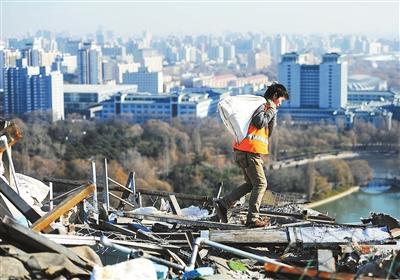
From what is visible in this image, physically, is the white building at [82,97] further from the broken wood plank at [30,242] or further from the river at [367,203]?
the broken wood plank at [30,242]

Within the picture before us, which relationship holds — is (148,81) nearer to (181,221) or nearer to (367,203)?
(367,203)

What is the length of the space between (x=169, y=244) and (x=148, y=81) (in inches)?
1314

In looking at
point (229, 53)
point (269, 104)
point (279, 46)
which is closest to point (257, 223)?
point (269, 104)

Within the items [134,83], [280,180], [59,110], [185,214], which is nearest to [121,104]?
[59,110]

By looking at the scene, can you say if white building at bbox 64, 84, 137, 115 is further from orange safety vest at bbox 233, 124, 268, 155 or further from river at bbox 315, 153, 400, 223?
orange safety vest at bbox 233, 124, 268, 155

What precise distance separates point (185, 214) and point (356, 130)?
18.0 meters

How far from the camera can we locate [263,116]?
2.05 m

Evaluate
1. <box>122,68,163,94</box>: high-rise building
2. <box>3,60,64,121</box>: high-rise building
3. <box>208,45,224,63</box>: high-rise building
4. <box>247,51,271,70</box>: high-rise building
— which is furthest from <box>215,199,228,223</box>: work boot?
<box>208,45,224,63</box>: high-rise building

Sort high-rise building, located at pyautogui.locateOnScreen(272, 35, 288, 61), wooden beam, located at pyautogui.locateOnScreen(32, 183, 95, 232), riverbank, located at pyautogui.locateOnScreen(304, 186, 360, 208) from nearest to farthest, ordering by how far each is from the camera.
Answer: wooden beam, located at pyautogui.locateOnScreen(32, 183, 95, 232), riverbank, located at pyautogui.locateOnScreen(304, 186, 360, 208), high-rise building, located at pyautogui.locateOnScreen(272, 35, 288, 61)

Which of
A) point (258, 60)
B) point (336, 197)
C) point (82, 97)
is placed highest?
point (258, 60)

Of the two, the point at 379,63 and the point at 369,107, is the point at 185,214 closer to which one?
the point at 369,107

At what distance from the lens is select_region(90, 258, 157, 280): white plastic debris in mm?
1501

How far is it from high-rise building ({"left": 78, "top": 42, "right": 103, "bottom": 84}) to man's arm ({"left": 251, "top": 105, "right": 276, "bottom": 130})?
108ft

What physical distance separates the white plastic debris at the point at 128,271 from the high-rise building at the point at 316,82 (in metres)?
25.5
